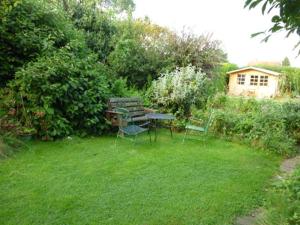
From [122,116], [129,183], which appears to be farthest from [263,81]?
[129,183]

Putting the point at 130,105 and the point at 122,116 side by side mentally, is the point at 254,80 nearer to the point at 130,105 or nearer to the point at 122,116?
the point at 130,105

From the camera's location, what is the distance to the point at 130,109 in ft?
23.3

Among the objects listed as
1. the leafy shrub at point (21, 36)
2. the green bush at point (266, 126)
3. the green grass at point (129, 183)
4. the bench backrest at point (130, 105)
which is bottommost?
→ the green grass at point (129, 183)

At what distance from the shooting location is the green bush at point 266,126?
6090 mm

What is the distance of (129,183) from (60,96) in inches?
113

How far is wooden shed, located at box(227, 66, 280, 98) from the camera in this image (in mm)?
22908

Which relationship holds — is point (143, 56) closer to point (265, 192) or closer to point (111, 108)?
point (111, 108)

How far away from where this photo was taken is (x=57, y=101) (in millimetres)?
5957

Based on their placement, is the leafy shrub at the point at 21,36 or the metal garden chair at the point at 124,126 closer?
the metal garden chair at the point at 124,126

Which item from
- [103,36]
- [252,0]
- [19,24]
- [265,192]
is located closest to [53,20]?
[19,24]

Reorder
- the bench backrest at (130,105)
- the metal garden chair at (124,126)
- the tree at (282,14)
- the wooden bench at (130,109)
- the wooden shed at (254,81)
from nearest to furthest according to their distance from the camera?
1. the tree at (282,14)
2. the metal garden chair at (124,126)
3. the wooden bench at (130,109)
4. the bench backrest at (130,105)
5. the wooden shed at (254,81)

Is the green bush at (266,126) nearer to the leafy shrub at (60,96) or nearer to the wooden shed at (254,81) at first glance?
the leafy shrub at (60,96)

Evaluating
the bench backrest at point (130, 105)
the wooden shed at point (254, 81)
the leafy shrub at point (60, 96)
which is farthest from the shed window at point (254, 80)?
the leafy shrub at point (60, 96)

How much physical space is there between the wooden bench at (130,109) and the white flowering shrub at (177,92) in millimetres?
948
